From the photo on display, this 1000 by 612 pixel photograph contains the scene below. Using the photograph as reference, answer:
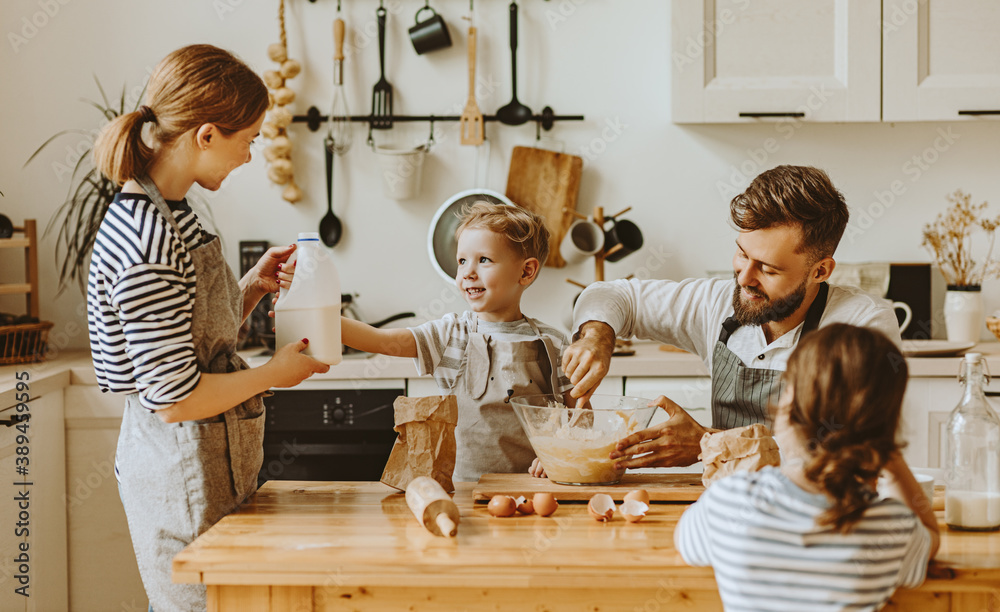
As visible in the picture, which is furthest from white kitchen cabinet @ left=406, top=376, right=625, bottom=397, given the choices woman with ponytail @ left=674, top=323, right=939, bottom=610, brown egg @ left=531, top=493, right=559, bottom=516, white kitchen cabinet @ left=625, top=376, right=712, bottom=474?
woman with ponytail @ left=674, top=323, right=939, bottom=610

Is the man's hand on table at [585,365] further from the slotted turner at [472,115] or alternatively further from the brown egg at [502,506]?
the slotted turner at [472,115]

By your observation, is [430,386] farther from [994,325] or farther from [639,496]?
[994,325]

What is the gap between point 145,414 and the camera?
122 centimetres

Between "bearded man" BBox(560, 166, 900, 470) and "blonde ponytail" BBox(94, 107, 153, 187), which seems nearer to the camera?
"blonde ponytail" BBox(94, 107, 153, 187)

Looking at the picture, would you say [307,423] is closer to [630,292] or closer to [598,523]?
[630,292]

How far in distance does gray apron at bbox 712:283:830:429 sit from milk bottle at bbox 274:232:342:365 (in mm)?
819

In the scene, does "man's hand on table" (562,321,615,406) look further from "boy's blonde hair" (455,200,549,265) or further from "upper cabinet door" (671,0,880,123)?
"upper cabinet door" (671,0,880,123)

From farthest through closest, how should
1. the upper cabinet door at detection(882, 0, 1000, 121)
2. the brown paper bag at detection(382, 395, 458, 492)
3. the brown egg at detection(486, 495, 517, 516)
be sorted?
1. the upper cabinet door at detection(882, 0, 1000, 121)
2. the brown paper bag at detection(382, 395, 458, 492)
3. the brown egg at detection(486, 495, 517, 516)

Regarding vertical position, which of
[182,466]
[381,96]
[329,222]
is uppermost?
[381,96]

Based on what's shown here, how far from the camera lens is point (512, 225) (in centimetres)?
167

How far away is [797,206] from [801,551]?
85 cm

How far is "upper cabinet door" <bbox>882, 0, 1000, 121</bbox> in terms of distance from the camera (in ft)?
8.37

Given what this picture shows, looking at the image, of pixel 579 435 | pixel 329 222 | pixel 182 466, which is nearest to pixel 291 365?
pixel 182 466

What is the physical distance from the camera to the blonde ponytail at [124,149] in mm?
1171
